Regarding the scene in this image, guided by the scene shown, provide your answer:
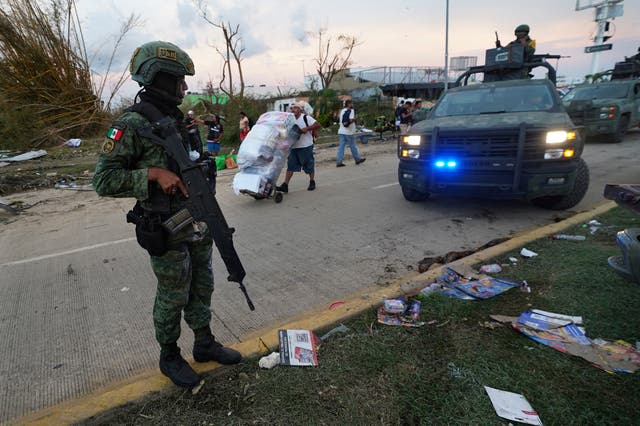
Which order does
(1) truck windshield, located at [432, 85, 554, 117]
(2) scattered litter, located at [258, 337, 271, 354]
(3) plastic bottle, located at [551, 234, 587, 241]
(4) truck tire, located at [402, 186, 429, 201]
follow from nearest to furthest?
(2) scattered litter, located at [258, 337, 271, 354]
(3) plastic bottle, located at [551, 234, 587, 241]
(1) truck windshield, located at [432, 85, 554, 117]
(4) truck tire, located at [402, 186, 429, 201]

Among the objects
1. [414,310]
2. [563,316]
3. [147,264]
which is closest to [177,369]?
[414,310]

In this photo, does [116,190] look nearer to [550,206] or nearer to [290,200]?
[290,200]

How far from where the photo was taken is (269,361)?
2195 millimetres

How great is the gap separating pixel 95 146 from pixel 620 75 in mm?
19335

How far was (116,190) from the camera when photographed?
181 centimetres

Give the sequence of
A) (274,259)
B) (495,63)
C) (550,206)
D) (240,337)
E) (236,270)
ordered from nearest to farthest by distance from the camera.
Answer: (236,270)
(240,337)
(274,259)
(550,206)
(495,63)

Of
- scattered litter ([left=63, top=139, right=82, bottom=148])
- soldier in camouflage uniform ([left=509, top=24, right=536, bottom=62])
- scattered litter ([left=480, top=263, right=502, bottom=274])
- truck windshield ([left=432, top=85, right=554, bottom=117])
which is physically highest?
soldier in camouflage uniform ([left=509, top=24, right=536, bottom=62])

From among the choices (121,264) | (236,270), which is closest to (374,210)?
(121,264)

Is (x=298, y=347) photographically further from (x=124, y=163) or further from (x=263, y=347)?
(x=124, y=163)

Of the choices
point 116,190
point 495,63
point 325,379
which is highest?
point 495,63

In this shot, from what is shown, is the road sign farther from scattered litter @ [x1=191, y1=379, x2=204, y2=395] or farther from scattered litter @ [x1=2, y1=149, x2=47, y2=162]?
scattered litter @ [x1=191, y1=379, x2=204, y2=395]

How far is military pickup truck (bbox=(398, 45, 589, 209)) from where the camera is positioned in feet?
14.0

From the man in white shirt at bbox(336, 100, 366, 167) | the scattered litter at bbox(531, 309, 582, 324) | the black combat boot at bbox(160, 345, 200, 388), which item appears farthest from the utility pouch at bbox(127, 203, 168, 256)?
the man in white shirt at bbox(336, 100, 366, 167)

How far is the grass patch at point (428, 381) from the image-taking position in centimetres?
183
